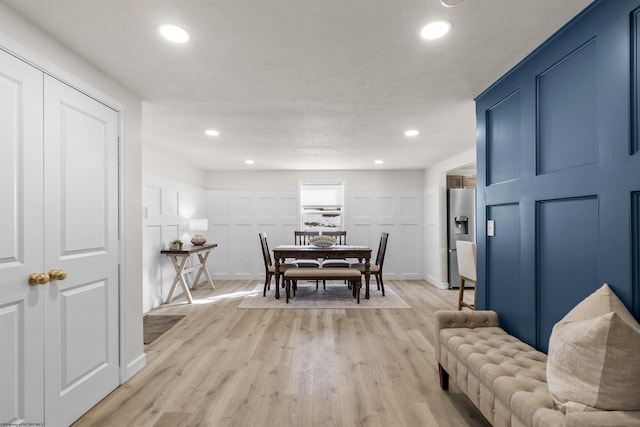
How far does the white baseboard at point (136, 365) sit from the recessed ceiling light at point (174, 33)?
7.90ft

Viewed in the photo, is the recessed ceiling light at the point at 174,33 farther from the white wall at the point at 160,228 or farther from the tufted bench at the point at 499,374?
the white wall at the point at 160,228

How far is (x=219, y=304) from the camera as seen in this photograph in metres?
4.76

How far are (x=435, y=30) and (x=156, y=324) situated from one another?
161 inches

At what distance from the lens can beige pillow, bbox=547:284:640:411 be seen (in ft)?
3.85

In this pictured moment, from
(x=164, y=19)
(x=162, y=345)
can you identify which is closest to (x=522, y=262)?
(x=164, y=19)

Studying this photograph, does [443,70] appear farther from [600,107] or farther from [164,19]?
[164,19]

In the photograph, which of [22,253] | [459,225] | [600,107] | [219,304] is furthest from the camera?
[459,225]

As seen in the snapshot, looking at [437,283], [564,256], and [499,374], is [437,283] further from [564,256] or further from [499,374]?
[499,374]

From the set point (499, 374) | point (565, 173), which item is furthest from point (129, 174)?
point (565, 173)

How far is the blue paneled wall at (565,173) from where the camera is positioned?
4.68 feet

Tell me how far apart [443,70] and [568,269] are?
1504 millimetres

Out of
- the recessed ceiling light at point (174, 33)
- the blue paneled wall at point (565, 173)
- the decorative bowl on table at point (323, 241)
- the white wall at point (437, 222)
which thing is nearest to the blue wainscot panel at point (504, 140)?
the blue paneled wall at point (565, 173)

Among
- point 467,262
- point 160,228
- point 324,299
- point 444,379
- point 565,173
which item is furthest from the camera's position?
point 324,299

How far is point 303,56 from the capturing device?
6.76 feet
